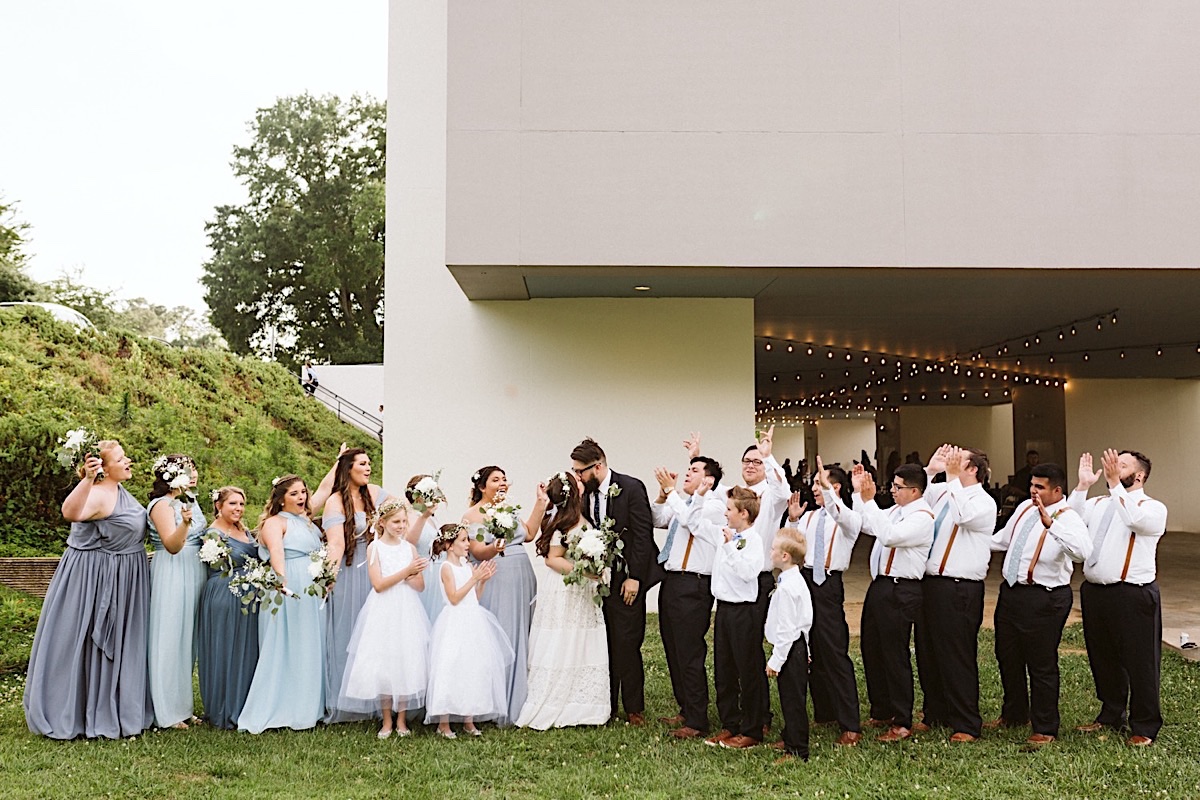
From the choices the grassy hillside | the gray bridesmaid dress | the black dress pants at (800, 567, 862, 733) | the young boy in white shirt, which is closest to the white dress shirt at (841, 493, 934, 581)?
the black dress pants at (800, 567, 862, 733)

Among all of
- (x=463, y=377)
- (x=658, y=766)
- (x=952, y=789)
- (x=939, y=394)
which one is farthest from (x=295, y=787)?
(x=939, y=394)

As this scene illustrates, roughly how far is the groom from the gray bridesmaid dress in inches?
123

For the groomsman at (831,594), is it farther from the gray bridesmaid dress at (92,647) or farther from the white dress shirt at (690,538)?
the gray bridesmaid dress at (92,647)

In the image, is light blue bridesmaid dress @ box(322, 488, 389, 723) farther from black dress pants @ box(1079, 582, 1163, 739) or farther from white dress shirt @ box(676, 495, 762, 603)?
black dress pants @ box(1079, 582, 1163, 739)

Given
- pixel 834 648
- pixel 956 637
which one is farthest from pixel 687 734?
pixel 956 637

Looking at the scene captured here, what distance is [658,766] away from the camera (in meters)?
5.96

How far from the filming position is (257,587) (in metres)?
6.72

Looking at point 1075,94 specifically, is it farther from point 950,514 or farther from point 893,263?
point 950,514

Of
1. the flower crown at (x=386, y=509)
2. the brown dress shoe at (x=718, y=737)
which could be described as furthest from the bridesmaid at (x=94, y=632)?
the brown dress shoe at (x=718, y=737)

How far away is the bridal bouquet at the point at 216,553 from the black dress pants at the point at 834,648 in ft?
12.7

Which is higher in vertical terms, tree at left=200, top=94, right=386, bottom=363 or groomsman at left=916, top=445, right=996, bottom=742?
tree at left=200, top=94, right=386, bottom=363

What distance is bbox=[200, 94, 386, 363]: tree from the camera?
38.6 metres

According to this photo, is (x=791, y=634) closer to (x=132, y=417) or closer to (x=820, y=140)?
(x=820, y=140)

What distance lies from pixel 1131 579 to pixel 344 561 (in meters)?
5.18
